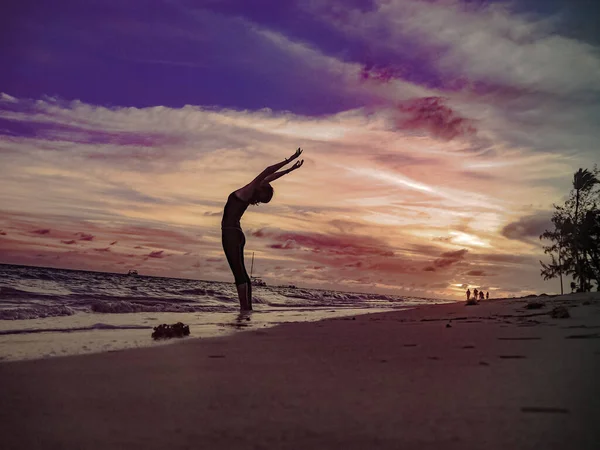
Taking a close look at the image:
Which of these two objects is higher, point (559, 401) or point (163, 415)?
point (559, 401)

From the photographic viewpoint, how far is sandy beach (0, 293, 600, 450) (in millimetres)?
1585

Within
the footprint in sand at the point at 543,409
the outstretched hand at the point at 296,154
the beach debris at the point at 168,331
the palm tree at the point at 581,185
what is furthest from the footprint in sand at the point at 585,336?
the palm tree at the point at 581,185

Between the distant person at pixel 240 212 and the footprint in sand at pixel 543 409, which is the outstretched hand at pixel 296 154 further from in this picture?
the footprint in sand at pixel 543 409

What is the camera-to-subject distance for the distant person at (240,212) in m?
10.8

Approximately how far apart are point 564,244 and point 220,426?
1600 inches

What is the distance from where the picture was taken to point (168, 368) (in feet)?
10.5

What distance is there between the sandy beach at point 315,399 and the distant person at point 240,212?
23.9 feet

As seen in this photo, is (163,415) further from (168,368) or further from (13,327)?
(13,327)

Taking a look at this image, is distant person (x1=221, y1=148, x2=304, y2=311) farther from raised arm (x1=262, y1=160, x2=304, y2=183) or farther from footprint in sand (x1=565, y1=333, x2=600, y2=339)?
footprint in sand (x1=565, y1=333, x2=600, y2=339)

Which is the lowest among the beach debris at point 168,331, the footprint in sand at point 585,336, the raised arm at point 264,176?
the beach debris at point 168,331

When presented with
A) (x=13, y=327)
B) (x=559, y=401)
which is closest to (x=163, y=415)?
(x=559, y=401)

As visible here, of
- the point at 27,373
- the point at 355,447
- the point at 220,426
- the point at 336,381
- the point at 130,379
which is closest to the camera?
the point at 355,447

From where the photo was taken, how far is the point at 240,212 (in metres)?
11.3

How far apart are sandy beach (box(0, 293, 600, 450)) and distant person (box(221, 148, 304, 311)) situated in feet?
23.9
